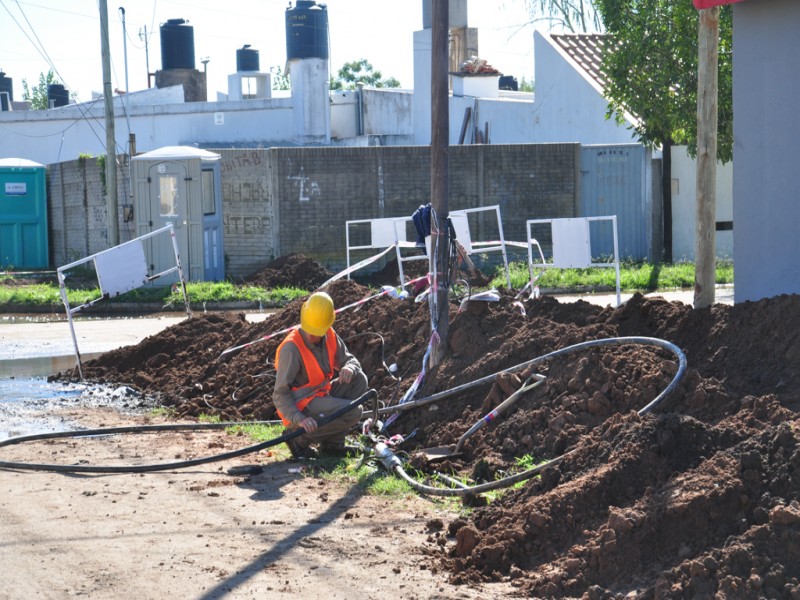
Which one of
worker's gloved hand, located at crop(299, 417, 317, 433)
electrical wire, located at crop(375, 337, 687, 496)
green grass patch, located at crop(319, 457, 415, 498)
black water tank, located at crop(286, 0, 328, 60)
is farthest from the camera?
black water tank, located at crop(286, 0, 328, 60)

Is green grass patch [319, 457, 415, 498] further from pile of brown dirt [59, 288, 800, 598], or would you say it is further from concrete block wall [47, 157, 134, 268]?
concrete block wall [47, 157, 134, 268]

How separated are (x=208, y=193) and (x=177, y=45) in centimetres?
2457

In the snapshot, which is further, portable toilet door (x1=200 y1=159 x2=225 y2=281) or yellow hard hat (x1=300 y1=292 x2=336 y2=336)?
portable toilet door (x1=200 y1=159 x2=225 y2=281)

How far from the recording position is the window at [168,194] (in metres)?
21.8

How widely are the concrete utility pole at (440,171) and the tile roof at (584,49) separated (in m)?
20.9

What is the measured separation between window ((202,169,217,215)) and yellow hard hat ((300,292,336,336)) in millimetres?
14723

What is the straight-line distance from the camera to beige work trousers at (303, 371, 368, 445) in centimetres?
822

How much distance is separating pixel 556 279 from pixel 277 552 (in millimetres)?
15820

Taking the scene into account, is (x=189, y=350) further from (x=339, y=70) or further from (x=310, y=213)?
(x=339, y=70)

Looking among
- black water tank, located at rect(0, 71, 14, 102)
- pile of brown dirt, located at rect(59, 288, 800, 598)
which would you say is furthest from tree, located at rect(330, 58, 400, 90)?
pile of brown dirt, located at rect(59, 288, 800, 598)

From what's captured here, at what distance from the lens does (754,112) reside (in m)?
9.62

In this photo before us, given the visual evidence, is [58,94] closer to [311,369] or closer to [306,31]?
[306,31]

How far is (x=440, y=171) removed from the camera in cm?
980

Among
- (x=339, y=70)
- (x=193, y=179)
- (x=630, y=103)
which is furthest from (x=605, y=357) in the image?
(x=339, y=70)
